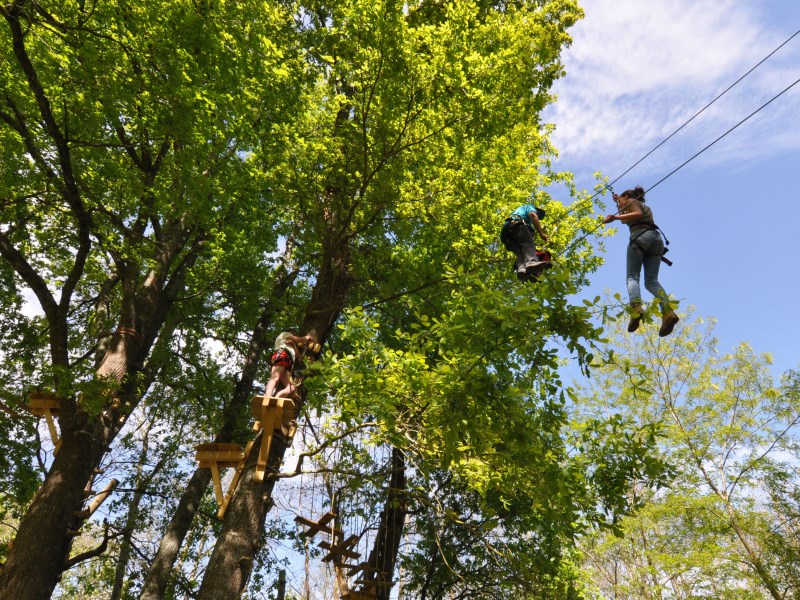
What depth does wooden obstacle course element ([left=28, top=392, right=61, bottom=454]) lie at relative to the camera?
6598mm

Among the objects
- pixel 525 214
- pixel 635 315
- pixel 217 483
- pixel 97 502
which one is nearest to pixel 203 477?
pixel 97 502

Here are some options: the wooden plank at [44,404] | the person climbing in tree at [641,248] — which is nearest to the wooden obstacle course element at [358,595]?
the wooden plank at [44,404]

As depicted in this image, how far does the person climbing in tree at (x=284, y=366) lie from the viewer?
5.65m

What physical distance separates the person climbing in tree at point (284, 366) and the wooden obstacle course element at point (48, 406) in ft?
10.3

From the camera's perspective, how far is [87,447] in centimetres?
643

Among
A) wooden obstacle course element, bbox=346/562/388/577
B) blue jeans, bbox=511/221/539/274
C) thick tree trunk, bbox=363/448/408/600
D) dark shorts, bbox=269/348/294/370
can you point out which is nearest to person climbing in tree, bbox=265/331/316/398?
dark shorts, bbox=269/348/294/370

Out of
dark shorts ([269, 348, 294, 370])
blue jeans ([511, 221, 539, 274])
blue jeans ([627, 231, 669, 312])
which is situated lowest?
dark shorts ([269, 348, 294, 370])

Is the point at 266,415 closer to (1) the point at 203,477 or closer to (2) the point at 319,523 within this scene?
(2) the point at 319,523

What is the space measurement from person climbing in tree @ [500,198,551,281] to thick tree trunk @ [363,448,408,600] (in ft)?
12.3

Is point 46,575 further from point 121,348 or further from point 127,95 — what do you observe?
point 127,95

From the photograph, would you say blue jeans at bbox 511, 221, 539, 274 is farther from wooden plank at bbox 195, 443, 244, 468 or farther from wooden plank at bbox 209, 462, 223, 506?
wooden plank at bbox 209, 462, 223, 506

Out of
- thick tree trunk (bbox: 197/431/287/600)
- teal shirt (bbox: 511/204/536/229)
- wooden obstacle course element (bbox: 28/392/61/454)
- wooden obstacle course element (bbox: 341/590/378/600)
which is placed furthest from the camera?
wooden obstacle course element (bbox: 341/590/378/600)

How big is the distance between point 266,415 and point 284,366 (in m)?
0.67

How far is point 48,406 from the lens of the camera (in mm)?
6676
